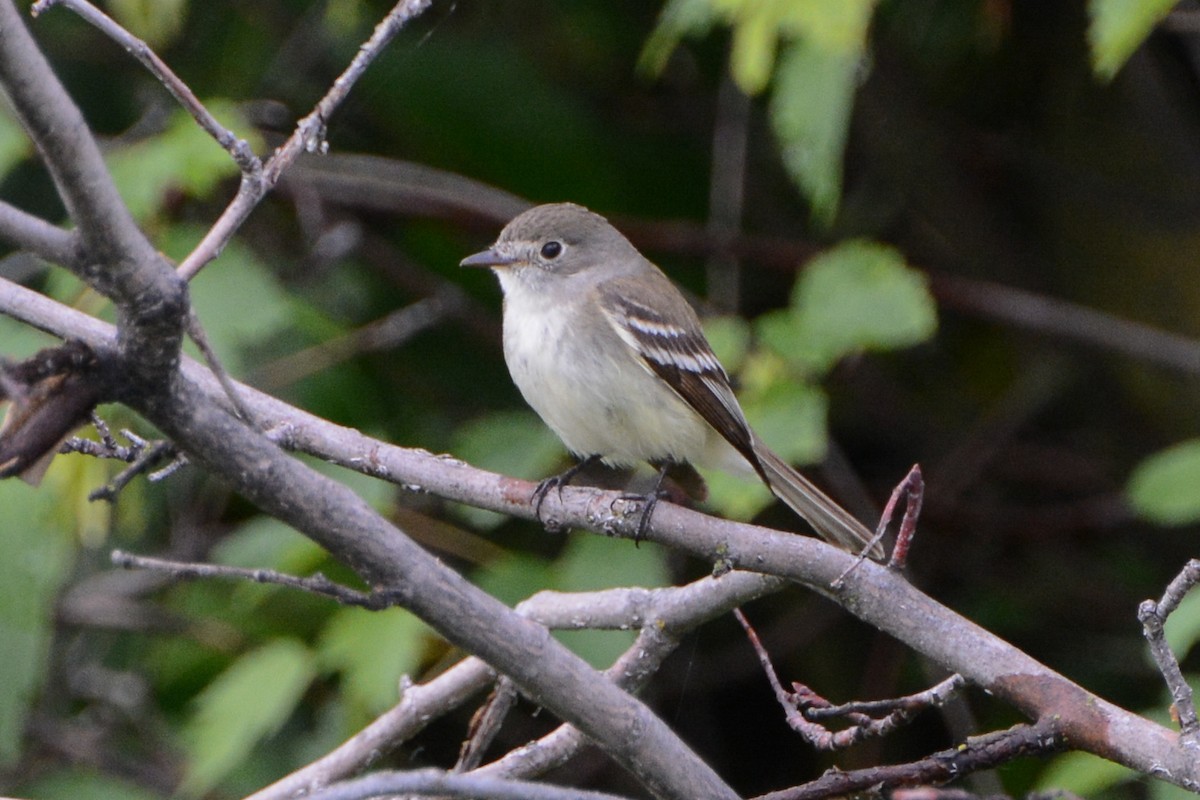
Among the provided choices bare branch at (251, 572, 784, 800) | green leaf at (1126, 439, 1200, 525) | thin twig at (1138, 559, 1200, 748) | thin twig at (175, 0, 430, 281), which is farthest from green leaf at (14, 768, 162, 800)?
thin twig at (1138, 559, 1200, 748)

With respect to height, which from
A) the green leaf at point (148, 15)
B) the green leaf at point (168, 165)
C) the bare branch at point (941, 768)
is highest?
the green leaf at point (148, 15)

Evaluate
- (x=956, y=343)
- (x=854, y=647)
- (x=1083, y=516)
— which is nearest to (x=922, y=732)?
(x=854, y=647)

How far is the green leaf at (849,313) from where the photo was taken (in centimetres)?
383

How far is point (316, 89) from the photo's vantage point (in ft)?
18.6

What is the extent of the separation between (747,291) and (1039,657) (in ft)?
6.08

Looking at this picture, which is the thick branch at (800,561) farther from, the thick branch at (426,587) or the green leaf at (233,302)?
the green leaf at (233,302)

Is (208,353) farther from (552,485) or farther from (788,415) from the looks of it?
(788,415)

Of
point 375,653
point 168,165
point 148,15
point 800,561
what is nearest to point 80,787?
point 375,653

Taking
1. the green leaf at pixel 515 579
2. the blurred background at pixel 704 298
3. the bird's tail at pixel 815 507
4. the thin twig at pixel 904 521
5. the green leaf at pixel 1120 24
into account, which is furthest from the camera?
the blurred background at pixel 704 298

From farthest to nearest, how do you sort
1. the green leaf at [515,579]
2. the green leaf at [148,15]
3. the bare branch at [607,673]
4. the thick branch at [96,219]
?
the green leaf at [148,15], the green leaf at [515,579], the bare branch at [607,673], the thick branch at [96,219]

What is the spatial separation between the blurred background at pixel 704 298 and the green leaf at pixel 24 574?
460 millimetres

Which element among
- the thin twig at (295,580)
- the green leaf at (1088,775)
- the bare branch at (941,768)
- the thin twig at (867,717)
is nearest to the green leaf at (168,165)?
the thin twig at (295,580)

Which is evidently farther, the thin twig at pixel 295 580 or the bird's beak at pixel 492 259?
the bird's beak at pixel 492 259

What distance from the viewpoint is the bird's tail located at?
3416 millimetres
